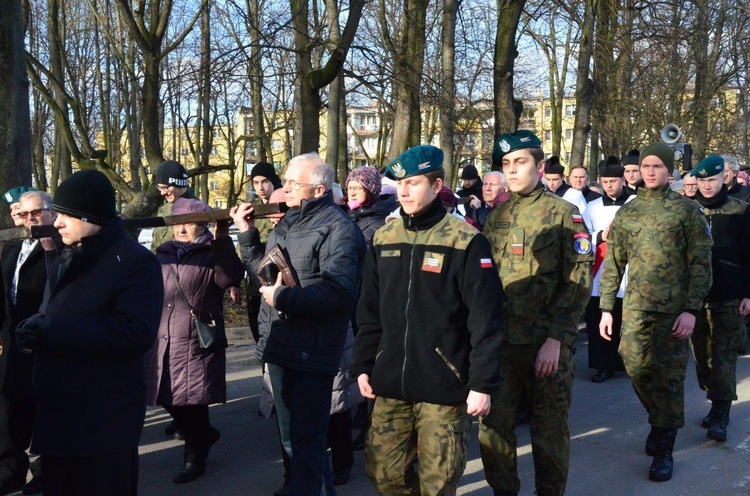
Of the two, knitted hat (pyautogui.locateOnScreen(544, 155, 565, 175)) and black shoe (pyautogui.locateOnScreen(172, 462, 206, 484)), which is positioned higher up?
knitted hat (pyautogui.locateOnScreen(544, 155, 565, 175))

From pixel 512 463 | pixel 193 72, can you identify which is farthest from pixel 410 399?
pixel 193 72

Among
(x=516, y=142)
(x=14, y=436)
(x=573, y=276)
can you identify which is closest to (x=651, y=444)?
(x=573, y=276)

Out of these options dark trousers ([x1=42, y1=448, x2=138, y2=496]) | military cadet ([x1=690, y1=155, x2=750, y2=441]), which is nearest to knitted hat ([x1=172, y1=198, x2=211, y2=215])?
dark trousers ([x1=42, y1=448, x2=138, y2=496])

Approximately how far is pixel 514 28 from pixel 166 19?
664cm

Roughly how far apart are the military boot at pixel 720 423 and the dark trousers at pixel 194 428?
372cm

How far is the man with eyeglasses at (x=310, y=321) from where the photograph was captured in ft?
13.9

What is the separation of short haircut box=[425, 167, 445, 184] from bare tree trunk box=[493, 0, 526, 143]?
11725 millimetres

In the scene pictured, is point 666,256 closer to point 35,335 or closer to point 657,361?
point 657,361

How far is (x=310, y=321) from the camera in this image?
428cm

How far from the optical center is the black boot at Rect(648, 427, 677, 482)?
17.8 feet

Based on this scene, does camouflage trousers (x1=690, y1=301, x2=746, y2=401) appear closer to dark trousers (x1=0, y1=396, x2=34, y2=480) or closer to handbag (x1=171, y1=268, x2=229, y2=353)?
handbag (x1=171, y1=268, x2=229, y2=353)

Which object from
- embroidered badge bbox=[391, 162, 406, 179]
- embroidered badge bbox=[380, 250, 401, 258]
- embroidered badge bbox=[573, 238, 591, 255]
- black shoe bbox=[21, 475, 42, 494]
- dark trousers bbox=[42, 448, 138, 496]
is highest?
embroidered badge bbox=[391, 162, 406, 179]

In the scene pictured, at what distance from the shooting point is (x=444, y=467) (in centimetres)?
362

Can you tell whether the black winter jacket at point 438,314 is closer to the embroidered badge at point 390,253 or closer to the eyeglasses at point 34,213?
the embroidered badge at point 390,253
